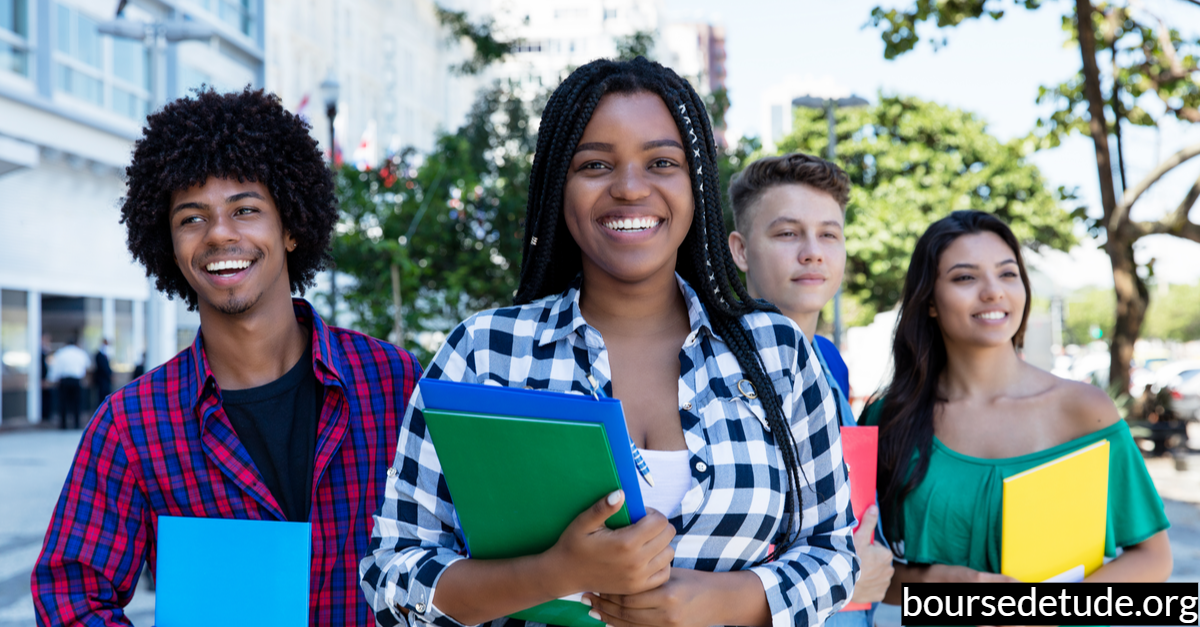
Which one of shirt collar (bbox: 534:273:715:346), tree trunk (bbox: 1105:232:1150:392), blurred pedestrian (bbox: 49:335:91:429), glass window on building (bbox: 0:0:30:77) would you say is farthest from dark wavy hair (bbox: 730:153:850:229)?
blurred pedestrian (bbox: 49:335:91:429)

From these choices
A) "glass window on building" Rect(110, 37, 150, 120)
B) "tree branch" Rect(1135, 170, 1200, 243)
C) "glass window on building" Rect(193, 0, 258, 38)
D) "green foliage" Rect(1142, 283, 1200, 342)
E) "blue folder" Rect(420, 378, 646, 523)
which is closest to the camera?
"blue folder" Rect(420, 378, 646, 523)

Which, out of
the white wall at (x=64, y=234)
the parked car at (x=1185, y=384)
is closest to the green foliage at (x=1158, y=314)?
the parked car at (x=1185, y=384)

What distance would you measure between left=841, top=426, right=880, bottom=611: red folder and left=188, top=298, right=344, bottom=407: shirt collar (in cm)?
121

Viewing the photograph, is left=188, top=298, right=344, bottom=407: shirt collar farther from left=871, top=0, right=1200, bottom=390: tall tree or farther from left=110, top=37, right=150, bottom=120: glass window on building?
left=110, top=37, right=150, bottom=120: glass window on building

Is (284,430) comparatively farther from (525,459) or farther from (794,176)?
(794,176)

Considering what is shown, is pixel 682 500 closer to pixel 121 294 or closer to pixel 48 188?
pixel 48 188

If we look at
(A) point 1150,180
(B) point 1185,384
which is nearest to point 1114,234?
(A) point 1150,180

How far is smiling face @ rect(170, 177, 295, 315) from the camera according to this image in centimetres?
218

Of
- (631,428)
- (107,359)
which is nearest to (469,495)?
(631,428)

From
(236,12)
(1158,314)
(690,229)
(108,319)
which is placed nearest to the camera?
(690,229)

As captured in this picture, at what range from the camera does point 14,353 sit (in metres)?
15.9

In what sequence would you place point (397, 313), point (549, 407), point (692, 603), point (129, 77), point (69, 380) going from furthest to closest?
point (129, 77), point (69, 380), point (397, 313), point (692, 603), point (549, 407)

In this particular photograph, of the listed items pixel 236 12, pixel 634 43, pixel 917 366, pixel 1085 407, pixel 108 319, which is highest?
pixel 236 12

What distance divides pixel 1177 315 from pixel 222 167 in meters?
82.2
